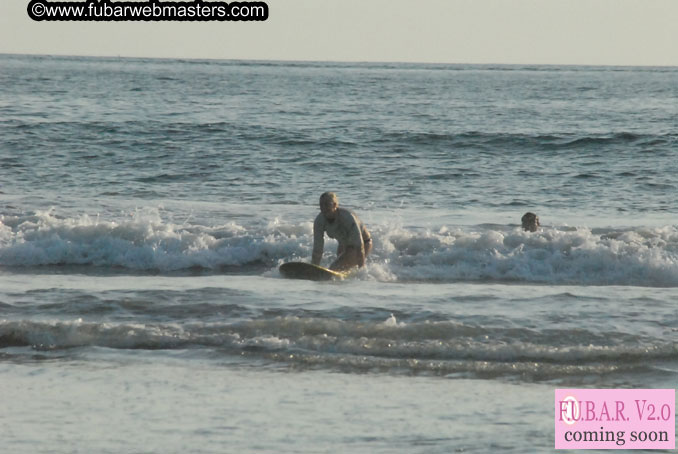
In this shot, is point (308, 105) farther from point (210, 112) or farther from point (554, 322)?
point (554, 322)

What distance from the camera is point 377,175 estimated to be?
1029 inches

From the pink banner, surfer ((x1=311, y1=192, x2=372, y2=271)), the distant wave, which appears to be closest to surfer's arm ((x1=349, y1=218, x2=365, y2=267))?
surfer ((x1=311, y1=192, x2=372, y2=271))

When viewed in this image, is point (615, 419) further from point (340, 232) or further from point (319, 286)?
point (340, 232)

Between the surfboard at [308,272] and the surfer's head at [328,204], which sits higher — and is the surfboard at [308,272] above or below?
below

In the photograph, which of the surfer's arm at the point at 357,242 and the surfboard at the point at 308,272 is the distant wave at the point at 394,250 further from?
the surfboard at the point at 308,272

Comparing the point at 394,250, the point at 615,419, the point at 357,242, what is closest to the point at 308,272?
the point at 357,242

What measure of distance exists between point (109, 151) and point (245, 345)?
67.9 feet

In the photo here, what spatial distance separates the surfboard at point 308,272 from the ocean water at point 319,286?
0.34m

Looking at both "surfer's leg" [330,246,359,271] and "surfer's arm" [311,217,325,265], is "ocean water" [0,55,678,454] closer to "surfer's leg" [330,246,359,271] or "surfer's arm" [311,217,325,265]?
"surfer's leg" [330,246,359,271]

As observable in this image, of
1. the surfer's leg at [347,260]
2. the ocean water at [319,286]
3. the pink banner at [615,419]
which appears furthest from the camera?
the surfer's leg at [347,260]

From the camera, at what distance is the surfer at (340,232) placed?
13.5 meters

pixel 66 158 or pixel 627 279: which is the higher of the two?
pixel 66 158

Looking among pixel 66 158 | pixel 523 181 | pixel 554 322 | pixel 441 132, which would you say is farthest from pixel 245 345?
pixel 441 132

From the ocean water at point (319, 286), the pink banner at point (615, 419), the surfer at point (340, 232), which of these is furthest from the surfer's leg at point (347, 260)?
the pink banner at point (615, 419)
